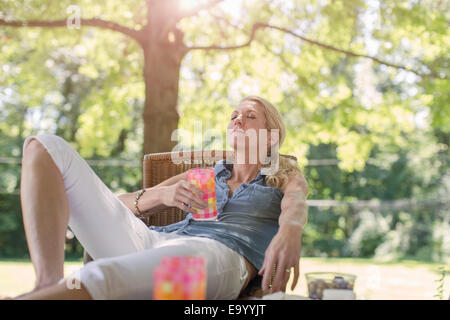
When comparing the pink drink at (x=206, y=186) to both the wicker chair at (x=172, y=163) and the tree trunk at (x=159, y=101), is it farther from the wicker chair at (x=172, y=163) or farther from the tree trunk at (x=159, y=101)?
the tree trunk at (x=159, y=101)

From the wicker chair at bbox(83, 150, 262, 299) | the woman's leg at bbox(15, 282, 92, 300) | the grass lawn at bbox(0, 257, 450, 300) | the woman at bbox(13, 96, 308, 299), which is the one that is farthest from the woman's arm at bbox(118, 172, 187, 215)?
the grass lawn at bbox(0, 257, 450, 300)

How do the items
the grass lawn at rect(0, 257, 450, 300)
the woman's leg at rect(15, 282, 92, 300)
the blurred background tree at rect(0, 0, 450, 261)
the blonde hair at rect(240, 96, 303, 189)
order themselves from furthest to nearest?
the grass lawn at rect(0, 257, 450, 300) → the blurred background tree at rect(0, 0, 450, 261) → the blonde hair at rect(240, 96, 303, 189) → the woman's leg at rect(15, 282, 92, 300)

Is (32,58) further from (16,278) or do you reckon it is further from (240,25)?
(16,278)

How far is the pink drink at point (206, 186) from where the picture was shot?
1.69 metres

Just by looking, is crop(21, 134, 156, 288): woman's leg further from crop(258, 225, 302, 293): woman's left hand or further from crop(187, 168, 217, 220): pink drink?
crop(258, 225, 302, 293): woman's left hand

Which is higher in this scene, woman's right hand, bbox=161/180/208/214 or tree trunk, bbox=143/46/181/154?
tree trunk, bbox=143/46/181/154

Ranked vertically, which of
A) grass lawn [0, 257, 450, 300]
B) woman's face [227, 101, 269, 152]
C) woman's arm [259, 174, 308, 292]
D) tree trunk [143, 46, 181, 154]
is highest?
tree trunk [143, 46, 181, 154]

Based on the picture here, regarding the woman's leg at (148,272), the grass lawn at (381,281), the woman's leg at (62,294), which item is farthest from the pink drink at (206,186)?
the grass lawn at (381,281)

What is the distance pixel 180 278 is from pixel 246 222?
2.68 ft

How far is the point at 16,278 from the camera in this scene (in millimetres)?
6945

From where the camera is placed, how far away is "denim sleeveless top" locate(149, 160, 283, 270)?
1751 mm

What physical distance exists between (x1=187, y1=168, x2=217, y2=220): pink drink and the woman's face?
1.29 ft
